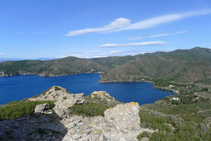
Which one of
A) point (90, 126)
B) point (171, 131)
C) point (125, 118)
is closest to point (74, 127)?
point (90, 126)

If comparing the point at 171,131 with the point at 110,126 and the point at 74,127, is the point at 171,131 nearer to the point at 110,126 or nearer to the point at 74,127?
the point at 110,126

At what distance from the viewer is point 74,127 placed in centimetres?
1448

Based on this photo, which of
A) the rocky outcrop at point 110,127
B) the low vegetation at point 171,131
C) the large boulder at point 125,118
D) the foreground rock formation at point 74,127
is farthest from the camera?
the large boulder at point 125,118

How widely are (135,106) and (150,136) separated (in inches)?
148

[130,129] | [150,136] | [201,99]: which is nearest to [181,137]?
[150,136]

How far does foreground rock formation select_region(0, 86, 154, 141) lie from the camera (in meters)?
12.0

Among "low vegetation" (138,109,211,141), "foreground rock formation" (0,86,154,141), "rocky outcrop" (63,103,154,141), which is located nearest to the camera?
"foreground rock formation" (0,86,154,141)

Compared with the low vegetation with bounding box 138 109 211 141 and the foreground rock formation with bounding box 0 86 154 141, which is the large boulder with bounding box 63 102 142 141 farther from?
the low vegetation with bounding box 138 109 211 141

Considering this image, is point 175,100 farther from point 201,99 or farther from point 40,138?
point 40,138

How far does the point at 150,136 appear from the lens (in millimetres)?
12680

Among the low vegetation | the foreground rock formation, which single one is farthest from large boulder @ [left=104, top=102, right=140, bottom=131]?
the low vegetation

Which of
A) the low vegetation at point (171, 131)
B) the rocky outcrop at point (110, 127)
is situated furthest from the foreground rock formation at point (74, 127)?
the low vegetation at point (171, 131)

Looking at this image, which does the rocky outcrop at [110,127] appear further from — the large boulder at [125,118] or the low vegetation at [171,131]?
the low vegetation at [171,131]

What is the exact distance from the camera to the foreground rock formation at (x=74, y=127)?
1195cm
